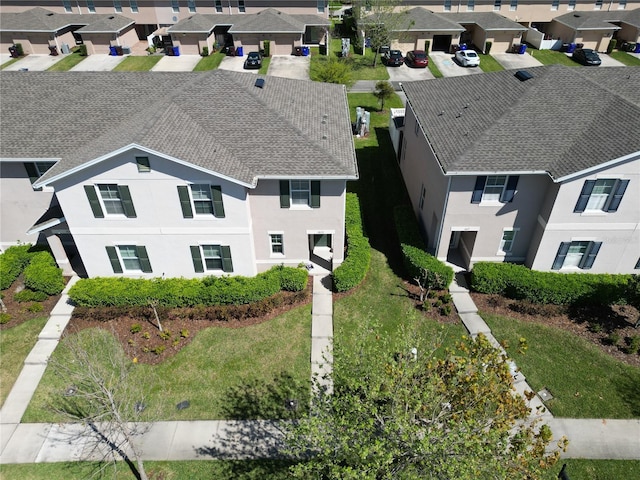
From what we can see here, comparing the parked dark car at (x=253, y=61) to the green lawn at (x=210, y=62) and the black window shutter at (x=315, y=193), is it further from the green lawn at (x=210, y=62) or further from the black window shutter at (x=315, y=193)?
the black window shutter at (x=315, y=193)

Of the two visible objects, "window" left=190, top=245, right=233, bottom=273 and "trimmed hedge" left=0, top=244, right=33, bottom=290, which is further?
"trimmed hedge" left=0, top=244, right=33, bottom=290

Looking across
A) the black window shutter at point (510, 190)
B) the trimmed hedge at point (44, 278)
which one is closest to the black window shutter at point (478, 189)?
the black window shutter at point (510, 190)

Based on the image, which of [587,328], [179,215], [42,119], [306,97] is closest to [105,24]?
[42,119]

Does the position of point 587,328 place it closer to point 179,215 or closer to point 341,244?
point 341,244

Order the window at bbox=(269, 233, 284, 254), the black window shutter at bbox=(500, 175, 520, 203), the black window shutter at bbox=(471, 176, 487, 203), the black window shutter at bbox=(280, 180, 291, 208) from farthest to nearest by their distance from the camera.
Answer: the window at bbox=(269, 233, 284, 254)
the black window shutter at bbox=(280, 180, 291, 208)
the black window shutter at bbox=(471, 176, 487, 203)
the black window shutter at bbox=(500, 175, 520, 203)

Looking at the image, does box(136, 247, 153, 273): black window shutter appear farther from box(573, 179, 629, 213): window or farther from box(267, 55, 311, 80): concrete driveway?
box(267, 55, 311, 80): concrete driveway

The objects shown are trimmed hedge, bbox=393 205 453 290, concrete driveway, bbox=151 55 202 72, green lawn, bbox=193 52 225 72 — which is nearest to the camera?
trimmed hedge, bbox=393 205 453 290

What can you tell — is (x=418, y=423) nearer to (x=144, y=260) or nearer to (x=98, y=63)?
(x=144, y=260)

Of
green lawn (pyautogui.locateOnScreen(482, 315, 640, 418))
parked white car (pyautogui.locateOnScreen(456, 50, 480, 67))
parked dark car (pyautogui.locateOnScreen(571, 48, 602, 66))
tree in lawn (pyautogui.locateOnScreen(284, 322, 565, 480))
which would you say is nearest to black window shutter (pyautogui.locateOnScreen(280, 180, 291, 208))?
tree in lawn (pyautogui.locateOnScreen(284, 322, 565, 480))
